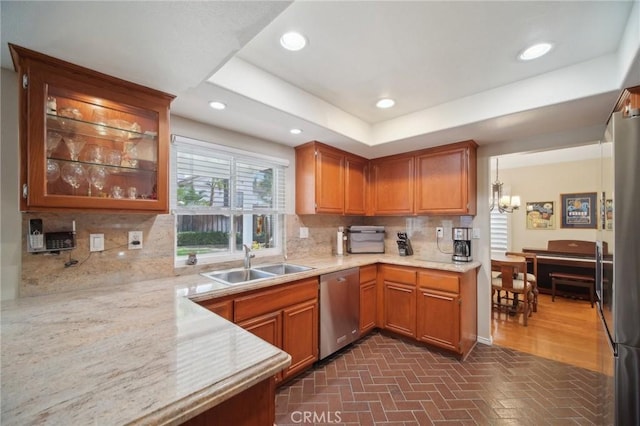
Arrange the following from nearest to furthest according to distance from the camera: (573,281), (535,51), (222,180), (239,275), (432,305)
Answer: (535,51) < (239,275) < (222,180) < (432,305) < (573,281)

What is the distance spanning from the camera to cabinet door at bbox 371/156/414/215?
328 cm

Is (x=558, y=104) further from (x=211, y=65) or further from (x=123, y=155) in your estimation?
(x=123, y=155)

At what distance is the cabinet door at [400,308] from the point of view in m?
2.84

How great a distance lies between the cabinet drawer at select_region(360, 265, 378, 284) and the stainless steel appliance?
1.61 feet

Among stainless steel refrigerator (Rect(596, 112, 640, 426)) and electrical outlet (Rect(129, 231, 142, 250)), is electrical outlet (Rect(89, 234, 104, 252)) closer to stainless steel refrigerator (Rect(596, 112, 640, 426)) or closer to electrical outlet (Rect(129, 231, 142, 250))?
electrical outlet (Rect(129, 231, 142, 250))

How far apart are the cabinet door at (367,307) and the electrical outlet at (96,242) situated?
231cm

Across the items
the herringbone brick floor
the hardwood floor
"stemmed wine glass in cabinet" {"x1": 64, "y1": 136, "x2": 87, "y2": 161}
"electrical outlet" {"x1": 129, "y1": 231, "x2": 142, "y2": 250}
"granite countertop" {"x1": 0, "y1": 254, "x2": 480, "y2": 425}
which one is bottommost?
the hardwood floor

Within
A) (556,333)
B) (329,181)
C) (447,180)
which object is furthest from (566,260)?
(329,181)

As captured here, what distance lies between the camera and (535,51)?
5.63ft

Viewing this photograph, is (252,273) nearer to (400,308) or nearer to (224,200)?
(224,200)

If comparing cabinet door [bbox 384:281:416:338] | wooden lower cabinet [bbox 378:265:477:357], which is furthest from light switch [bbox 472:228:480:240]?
cabinet door [bbox 384:281:416:338]

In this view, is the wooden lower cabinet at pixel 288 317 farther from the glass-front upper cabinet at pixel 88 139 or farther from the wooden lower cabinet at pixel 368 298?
the glass-front upper cabinet at pixel 88 139

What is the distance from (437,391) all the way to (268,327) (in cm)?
145

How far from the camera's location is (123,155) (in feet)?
5.57
